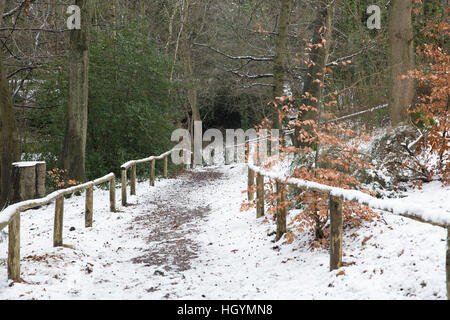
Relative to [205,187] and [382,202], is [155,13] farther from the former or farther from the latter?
[382,202]

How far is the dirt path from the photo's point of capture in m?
7.08

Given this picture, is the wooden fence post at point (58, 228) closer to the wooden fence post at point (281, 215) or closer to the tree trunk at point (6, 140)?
Answer: the wooden fence post at point (281, 215)

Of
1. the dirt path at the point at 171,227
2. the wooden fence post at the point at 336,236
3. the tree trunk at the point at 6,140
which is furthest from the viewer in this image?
the tree trunk at the point at 6,140

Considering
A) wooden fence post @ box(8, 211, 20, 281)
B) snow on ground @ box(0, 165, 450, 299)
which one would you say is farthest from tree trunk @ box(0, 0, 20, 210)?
wooden fence post @ box(8, 211, 20, 281)

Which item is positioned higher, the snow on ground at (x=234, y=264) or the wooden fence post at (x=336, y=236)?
the wooden fence post at (x=336, y=236)

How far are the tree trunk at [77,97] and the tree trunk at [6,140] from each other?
195 cm

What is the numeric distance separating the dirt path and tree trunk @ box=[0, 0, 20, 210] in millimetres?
3555

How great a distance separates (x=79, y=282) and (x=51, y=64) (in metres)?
10.6

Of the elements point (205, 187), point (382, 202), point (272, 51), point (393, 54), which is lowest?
point (205, 187)

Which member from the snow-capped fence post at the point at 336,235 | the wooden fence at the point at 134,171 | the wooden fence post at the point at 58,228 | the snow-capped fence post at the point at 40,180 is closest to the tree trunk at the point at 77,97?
the wooden fence at the point at 134,171

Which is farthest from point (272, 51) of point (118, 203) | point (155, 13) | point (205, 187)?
point (155, 13)

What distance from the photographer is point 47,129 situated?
51.9ft

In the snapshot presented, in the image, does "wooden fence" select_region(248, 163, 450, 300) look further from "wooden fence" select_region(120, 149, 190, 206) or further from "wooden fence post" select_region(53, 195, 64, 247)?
"wooden fence" select_region(120, 149, 190, 206)

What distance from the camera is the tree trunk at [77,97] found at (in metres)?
13.0
